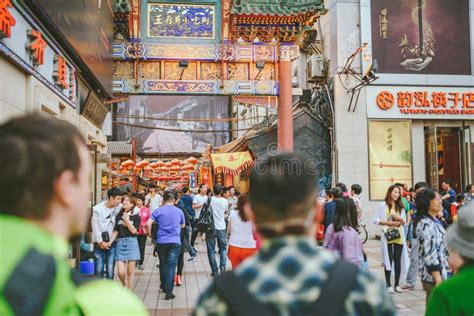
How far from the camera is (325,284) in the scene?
1627mm

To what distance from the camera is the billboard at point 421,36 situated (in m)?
19.6

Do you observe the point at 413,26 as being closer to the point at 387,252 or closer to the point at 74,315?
the point at 387,252

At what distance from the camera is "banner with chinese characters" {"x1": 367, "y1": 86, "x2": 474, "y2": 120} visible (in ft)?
63.3

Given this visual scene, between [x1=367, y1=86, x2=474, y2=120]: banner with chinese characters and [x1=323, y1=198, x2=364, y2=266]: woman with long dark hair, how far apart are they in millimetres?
13516

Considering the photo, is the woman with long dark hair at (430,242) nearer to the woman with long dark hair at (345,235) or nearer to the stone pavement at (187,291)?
the woman with long dark hair at (345,235)

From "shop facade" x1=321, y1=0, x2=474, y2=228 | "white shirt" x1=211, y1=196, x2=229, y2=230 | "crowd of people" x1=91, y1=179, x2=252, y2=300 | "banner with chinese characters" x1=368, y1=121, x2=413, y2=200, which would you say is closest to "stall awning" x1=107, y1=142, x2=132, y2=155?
"shop facade" x1=321, y1=0, x2=474, y2=228

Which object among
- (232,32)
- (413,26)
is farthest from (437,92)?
(232,32)

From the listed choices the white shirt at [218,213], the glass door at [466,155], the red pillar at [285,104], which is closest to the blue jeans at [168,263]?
the white shirt at [218,213]

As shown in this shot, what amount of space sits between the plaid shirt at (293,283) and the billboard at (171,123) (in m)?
32.8

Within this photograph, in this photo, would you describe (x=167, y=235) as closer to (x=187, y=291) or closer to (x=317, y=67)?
(x=187, y=291)

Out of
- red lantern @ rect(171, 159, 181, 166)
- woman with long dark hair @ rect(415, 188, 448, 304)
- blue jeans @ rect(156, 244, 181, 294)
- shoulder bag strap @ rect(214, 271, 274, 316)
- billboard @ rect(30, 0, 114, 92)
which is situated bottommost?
blue jeans @ rect(156, 244, 181, 294)

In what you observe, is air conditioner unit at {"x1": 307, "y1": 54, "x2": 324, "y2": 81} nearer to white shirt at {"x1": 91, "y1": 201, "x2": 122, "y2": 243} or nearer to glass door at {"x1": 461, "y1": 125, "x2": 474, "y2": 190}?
glass door at {"x1": 461, "y1": 125, "x2": 474, "y2": 190}

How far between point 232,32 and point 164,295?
34.6 feet

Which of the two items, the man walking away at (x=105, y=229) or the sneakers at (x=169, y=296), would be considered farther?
the sneakers at (x=169, y=296)
